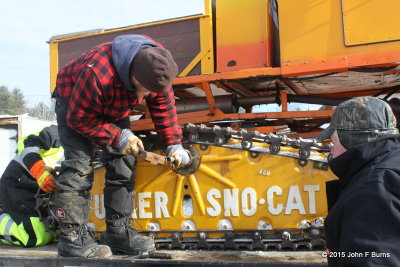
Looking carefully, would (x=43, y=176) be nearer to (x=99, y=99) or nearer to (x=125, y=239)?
(x=125, y=239)

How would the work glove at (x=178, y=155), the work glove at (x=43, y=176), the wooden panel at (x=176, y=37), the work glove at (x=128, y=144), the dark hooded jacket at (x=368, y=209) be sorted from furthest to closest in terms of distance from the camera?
the wooden panel at (x=176, y=37) → the work glove at (x=43, y=176) → the work glove at (x=178, y=155) → the work glove at (x=128, y=144) → the dark hooded jacket at (x=368, y=209)

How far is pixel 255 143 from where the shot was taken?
3.38m


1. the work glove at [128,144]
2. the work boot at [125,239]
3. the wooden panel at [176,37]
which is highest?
the wooden panel at [176,37]

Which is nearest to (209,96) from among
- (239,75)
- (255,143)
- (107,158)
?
(239,75)

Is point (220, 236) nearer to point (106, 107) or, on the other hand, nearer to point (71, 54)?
point (106, 107)

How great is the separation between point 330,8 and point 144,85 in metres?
Answer: 1.84

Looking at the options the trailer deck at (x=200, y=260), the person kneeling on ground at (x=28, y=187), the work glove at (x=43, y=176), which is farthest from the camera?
the person kneeling on ground at (x=28, y=187)

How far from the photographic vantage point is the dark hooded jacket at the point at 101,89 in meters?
2.89

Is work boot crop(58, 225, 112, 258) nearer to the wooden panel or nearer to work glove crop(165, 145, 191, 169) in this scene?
work glove crop(165, 145, 191, 169)

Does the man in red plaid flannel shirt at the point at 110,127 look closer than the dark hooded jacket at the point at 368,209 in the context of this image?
No

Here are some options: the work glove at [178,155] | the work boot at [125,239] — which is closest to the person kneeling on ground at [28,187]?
the work boot at [125,239]

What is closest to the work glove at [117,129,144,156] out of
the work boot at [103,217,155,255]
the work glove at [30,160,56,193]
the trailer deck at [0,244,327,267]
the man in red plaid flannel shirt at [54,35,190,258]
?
the man in red plaid flannel shirt at [54,35,190,258]

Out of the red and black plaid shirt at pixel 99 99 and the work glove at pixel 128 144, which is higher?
the red and black plaid shirt at pixel 99 99

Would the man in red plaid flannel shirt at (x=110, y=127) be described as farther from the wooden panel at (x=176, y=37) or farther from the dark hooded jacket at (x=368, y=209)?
the dark hooded jacket at (x=368, y=209)
